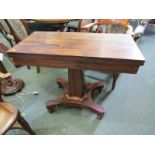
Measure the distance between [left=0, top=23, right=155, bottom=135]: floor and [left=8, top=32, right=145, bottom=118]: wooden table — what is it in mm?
175

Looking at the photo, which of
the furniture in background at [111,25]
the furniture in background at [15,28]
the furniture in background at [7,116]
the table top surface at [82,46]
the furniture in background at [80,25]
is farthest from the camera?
the furniture in background at [80,25]

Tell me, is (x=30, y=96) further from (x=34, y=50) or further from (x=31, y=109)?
(x=34, y=50)

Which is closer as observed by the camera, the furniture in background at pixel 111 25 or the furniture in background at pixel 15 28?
the furniture in background at pixel 15 28

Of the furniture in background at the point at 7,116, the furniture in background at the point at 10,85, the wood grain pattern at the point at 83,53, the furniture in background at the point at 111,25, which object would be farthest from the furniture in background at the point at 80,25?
the furniture in background at the point at 7,116

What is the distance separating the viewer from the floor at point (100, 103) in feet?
4.72

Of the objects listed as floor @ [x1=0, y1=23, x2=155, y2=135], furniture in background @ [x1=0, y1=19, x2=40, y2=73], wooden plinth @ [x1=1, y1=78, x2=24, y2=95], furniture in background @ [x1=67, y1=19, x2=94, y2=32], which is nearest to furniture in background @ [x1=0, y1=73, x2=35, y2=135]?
floor @ [x1=0, y1=23, x2=155, y2=135]

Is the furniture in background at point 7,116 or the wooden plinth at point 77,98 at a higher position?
the furniture in background at point 7,116

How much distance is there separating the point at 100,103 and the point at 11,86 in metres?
1.14

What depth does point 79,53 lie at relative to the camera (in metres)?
1.09

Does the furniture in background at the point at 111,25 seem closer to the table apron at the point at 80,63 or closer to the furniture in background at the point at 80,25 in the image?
the furniture in background at the point at 80,25

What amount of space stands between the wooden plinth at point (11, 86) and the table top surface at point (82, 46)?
79cm

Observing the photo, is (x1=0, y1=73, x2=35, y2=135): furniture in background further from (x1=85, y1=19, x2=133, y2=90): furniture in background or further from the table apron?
(x1=85, y1=19, x2=133, y2=90): furniture in background
